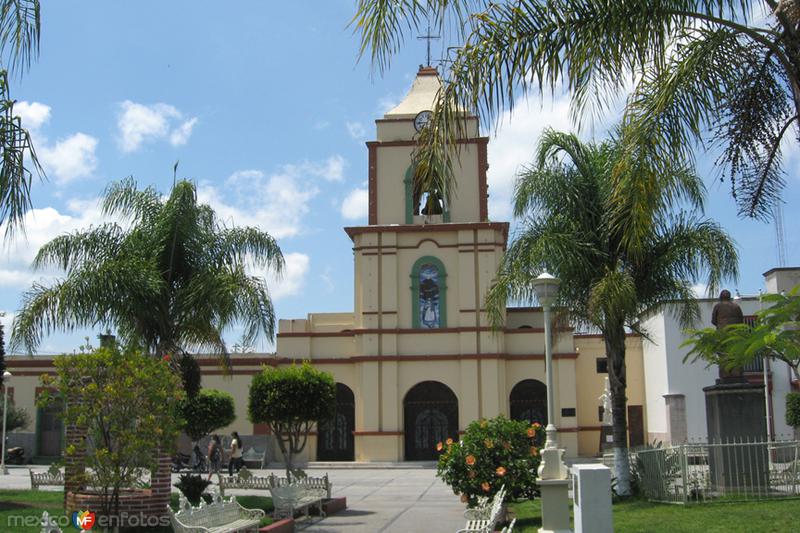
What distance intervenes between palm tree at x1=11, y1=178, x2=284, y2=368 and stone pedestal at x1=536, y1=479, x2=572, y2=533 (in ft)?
23.6

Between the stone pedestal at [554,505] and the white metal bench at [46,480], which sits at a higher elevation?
the stone pedestal at [554,505]

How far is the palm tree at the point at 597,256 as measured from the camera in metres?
16.6

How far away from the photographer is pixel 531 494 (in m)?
14.5

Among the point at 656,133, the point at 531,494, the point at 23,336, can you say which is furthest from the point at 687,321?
the point at 23,336

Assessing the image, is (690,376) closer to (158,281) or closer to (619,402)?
(619,402)

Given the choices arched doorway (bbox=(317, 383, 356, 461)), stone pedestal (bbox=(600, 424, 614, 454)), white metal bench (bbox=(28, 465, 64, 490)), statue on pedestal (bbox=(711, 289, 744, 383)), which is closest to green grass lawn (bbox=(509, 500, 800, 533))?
statue on pedestal (bbox=(711, 289, 744, 383))

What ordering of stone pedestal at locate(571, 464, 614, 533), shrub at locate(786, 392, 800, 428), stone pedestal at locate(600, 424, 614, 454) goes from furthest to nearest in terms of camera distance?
stone pedestal at locate(600, 424, 614, 454), shrub at locate(786, 392, 800, 428), stone pedestal at locate(571, 464, 614, 533)

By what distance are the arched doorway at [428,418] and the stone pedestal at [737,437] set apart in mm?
17813

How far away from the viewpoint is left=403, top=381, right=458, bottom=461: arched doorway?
1324 inches

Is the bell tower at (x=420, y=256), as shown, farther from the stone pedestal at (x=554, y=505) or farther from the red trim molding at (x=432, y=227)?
the stone pedestal at (x=554, y=505)

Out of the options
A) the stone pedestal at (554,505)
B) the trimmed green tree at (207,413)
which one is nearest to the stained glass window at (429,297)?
the trimmed green tree at (207,413)

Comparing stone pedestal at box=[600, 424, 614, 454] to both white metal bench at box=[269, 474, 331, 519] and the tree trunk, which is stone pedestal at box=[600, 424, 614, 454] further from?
A: white metal bench at box=[269, 474, 331, 519]

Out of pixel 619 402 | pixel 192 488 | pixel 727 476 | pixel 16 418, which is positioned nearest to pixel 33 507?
pixel 192 488

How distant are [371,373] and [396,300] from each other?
3.06 meters
